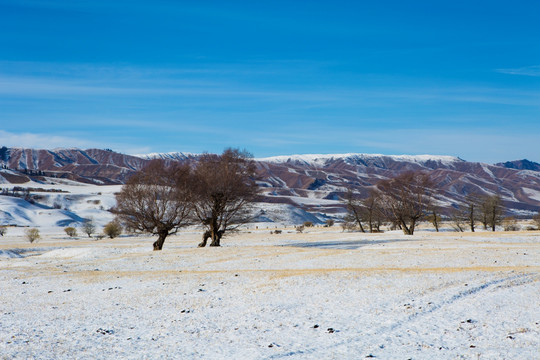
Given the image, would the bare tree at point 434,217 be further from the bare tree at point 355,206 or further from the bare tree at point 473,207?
the bare tree at point 355,206

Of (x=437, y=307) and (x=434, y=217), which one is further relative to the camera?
(x=434, y=217)

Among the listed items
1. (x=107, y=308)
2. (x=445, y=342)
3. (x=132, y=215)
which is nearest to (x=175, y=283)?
(x=107, y=308)

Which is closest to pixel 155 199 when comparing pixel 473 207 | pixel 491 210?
pixel 473 207

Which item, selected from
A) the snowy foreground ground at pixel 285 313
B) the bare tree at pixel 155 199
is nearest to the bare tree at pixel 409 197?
the bare tree at pixel 155 199

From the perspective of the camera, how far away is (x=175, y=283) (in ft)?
73.7

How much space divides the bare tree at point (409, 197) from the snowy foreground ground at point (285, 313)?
4235 cm

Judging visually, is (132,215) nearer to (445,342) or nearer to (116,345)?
(116,345)

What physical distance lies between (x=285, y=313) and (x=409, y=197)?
2247 inches

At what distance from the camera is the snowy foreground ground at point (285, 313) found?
11.6 m

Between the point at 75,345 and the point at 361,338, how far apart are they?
7556 millimetres

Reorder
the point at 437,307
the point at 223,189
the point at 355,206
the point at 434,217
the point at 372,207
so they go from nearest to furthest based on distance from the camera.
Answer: the point at 437,307, the point at 223,189, the point at 434,217, the point at 372,207, the point at 355,206


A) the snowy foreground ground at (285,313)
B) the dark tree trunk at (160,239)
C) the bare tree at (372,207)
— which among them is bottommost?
the dark tree trunk at (160,239)

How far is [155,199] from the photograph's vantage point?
149 feet

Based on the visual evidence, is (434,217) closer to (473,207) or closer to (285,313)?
(473,207)
